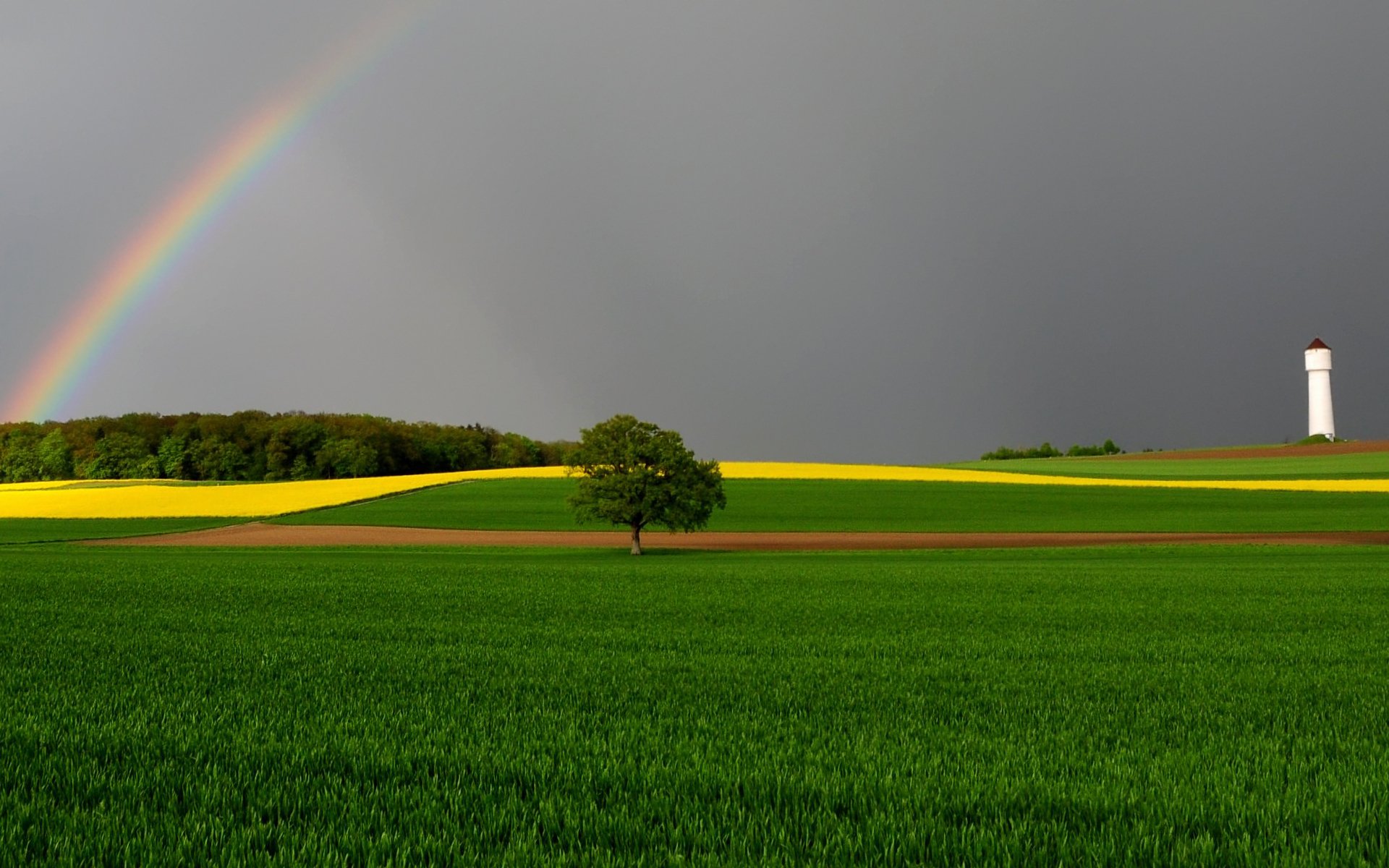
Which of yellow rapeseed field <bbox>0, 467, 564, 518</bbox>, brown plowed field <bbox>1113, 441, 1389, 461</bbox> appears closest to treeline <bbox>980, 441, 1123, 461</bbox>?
brown plowed field <bbox>1113, 441, 1389, 461</bbox>

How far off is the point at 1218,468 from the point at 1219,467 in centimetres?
95

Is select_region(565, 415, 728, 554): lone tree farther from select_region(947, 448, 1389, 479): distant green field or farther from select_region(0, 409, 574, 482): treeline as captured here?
select_region(0, 409, 574, 482): treeline

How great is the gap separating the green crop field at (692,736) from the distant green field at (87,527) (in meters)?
44.0

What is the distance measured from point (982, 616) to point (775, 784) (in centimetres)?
1422

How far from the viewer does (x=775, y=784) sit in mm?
7152

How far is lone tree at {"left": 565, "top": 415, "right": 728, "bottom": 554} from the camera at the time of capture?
157 ft

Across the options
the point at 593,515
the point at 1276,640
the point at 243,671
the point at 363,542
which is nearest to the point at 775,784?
the point at 243,671

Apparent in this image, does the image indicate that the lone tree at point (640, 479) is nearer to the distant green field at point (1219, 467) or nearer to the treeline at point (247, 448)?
the distant green field at point (1219, 467)

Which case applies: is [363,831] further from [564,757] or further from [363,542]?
[363,542]

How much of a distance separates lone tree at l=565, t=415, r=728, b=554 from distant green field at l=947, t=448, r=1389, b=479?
183 ft

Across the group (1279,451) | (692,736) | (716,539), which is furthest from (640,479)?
(1279,451)

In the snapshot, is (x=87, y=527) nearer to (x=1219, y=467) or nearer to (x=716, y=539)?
(x=716, y=539)

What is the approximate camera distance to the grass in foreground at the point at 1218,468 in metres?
88.2

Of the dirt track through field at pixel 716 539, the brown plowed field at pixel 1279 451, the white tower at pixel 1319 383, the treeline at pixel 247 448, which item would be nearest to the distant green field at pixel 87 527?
the dirt track through field at pixel 716 539
